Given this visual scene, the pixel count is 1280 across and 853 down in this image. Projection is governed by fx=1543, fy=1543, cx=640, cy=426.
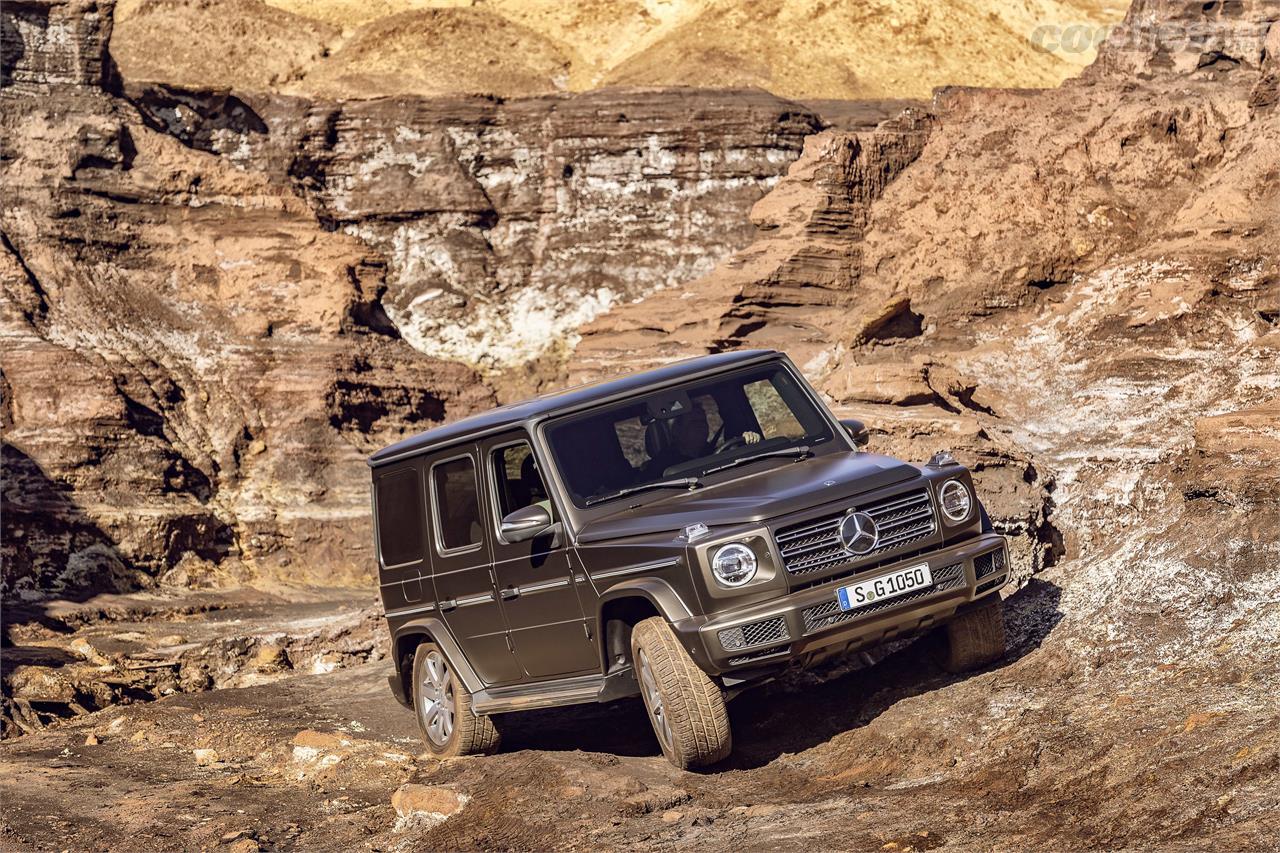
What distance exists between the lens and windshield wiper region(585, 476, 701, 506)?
28.5 ft

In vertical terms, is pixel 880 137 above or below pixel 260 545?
above

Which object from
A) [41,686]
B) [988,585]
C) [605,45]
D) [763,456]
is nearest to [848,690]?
[988,585]

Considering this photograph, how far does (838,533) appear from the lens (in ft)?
26.2

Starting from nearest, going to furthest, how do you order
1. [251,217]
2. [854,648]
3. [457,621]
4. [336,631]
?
[854,648], [457,621], [336,631], [251,217]

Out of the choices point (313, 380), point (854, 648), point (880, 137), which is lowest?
point (854, 648)

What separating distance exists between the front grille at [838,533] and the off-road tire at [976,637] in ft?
3.40

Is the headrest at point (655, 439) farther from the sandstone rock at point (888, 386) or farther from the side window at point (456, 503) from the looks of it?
the sandstone rock at point (888, 386)

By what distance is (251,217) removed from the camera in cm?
3197

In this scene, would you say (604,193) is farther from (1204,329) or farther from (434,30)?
(434,30)

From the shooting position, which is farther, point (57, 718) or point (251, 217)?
point (251, 217)

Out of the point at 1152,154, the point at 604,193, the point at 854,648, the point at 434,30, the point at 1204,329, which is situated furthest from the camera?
the point at 434,30

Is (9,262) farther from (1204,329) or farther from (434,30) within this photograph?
(434,30)

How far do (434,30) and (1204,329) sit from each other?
51671 mm

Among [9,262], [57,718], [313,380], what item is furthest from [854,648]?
[9,262]
